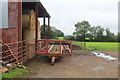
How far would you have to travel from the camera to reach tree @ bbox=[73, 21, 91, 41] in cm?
4747

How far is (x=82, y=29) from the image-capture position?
49375 mm

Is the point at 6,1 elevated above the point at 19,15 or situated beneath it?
elevated above

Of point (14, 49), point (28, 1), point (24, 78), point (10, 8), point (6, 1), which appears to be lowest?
point (24, 78)

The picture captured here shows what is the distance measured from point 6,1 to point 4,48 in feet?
8.15

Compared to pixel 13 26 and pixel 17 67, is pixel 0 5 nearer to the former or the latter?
pixel 13 26

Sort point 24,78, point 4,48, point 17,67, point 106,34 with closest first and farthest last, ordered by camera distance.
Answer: point 24,78
point 17,67
point 4,48
point 106,34

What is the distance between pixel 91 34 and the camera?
4741 centimetres

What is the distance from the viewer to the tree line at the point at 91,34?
43.1 meters

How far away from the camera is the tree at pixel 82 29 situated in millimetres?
47469

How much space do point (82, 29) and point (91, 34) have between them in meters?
4.78

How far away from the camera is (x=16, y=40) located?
571cm

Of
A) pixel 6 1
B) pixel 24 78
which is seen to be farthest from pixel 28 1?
pixel 24 78

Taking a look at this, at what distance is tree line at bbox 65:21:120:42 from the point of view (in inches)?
1697

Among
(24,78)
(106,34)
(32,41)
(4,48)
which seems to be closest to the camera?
(24,78)
